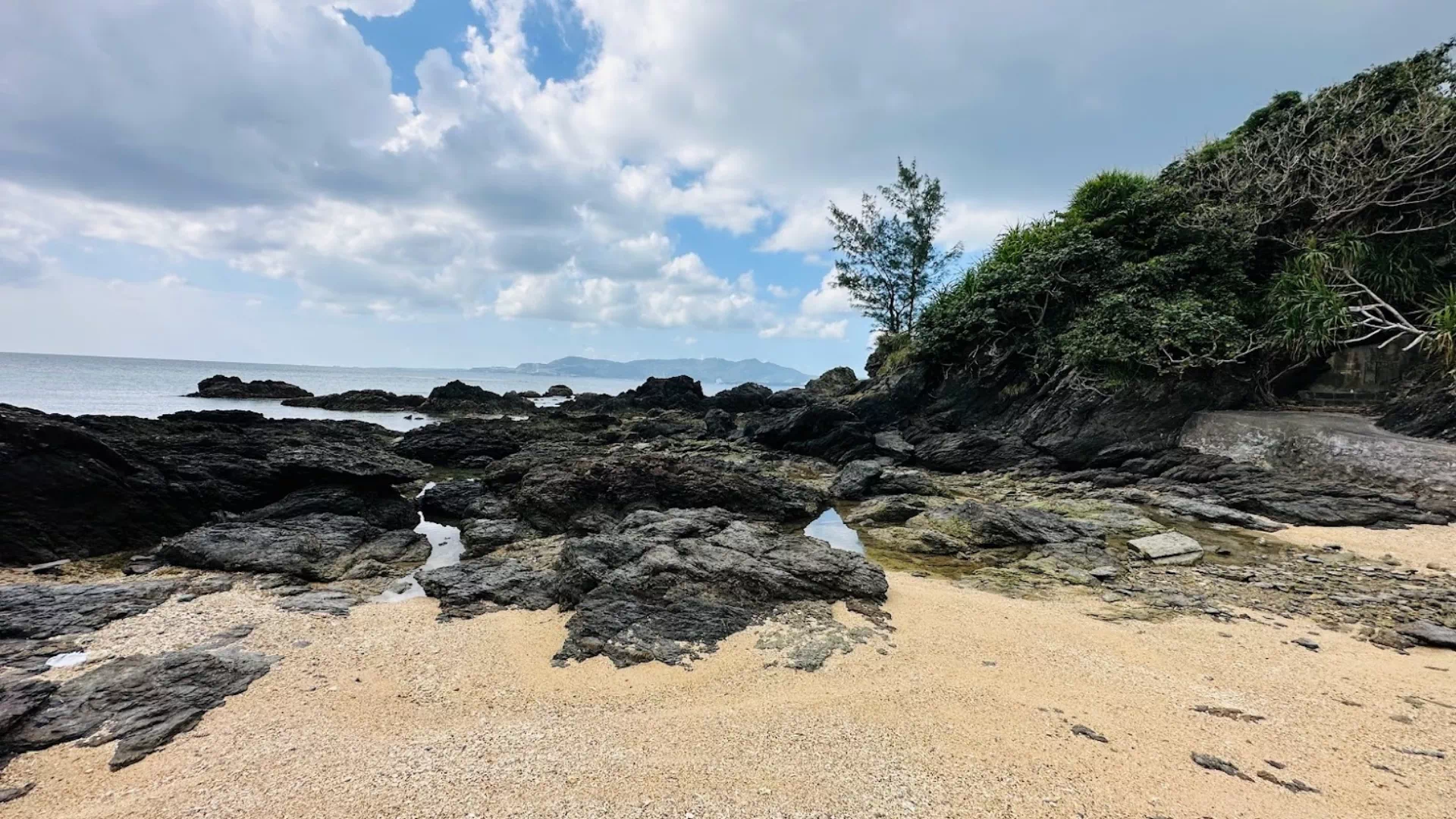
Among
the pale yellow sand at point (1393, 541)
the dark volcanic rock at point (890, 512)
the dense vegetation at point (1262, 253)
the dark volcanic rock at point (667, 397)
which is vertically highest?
the dense vegetation at point (1262, 253)

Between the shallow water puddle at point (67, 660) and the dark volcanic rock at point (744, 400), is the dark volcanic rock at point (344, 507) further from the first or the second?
the dark volcanic rock at point (744, 400)

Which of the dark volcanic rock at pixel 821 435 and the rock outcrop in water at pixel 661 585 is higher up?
the dark volcanic rock at pixel 821 435

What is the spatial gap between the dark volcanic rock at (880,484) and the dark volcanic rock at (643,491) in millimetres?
1654

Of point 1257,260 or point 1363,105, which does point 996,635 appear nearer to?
point 1257,260

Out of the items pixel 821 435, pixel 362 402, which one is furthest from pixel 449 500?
pixel 362 402

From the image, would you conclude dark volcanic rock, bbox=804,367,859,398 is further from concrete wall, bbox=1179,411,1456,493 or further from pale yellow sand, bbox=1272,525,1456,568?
pale yellow sand, bbox=1272,525,1456,568

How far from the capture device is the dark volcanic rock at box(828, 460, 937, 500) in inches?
514

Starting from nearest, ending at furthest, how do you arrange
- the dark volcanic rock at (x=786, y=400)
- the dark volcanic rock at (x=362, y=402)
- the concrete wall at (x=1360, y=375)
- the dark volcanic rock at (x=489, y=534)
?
1. the dark volcanic rock at (x=489, y=534)
2. the concrete wall at (x=1360, y=375)
3. the dark volcanic rock at (x=786, y=400)
4. the dark volcanic rock at (x=362, y=402)

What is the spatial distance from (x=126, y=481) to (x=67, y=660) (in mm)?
5328

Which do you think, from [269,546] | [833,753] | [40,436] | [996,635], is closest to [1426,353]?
[996,635]

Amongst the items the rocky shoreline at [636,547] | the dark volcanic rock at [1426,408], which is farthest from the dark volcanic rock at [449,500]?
the dark volcanic rock at [1426,408]

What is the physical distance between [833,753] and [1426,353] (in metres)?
17.3

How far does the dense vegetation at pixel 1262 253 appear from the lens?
43.9ft

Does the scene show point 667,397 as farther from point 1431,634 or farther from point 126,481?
point 1431,634
